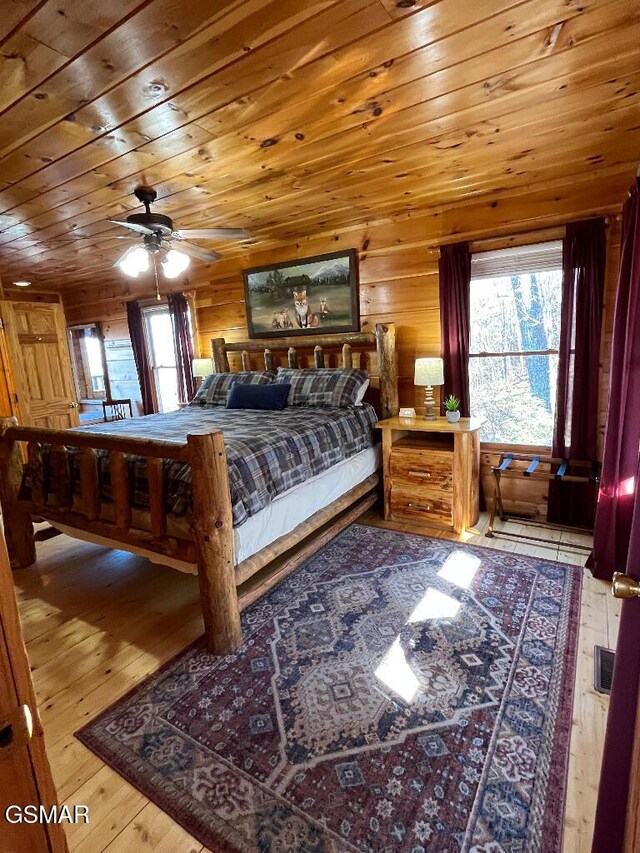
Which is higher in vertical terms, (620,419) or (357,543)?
(620,419)

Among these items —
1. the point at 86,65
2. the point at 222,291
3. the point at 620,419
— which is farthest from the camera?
the point at 222,291

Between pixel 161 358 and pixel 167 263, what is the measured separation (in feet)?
8.95

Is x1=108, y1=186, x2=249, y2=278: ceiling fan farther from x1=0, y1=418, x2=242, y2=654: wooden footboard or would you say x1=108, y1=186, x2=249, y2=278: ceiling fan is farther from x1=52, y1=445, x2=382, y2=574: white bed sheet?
x1=52, y1=445, x2=382, y2=574: white bed sheet

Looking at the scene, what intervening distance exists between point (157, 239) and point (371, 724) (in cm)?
266

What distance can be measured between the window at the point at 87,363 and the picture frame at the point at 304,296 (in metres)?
2.89

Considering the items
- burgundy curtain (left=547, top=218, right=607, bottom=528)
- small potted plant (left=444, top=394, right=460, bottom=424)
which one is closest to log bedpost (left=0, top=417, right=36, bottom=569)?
small potted plant (left=444, top=394, right=460, bottom=424)

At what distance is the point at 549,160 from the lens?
8.06 ft

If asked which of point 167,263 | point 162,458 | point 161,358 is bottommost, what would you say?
point 162,458

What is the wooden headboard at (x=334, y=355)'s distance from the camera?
137 inches

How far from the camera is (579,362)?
2.83m

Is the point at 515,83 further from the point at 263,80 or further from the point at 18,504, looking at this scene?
the point at 18,504

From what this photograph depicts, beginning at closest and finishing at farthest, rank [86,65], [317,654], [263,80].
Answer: [86,65]
[263,80]
[317,654]

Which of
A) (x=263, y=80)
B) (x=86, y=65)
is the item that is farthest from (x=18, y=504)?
(x=263, y=80)

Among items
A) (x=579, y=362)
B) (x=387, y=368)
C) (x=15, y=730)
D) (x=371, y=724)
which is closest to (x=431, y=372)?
(x=387, y=368)
